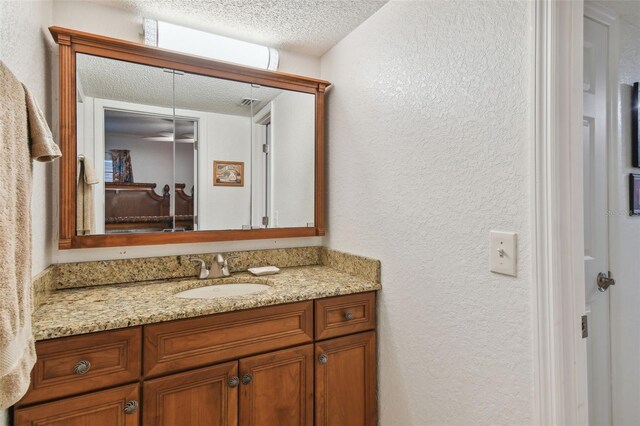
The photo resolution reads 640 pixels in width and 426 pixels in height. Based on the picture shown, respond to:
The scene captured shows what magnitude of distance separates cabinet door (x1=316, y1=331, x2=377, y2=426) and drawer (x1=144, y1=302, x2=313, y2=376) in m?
0.16

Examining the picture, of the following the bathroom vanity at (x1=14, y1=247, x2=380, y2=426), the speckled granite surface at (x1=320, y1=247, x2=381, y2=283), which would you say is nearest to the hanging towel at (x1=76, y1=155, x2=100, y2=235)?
the bathroom vanity at (x1=14, y1=247, x2=380, y2=426)

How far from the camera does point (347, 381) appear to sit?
149 cm

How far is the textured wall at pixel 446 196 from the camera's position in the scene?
1.00 metres

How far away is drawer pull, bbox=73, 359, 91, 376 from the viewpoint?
1.03m

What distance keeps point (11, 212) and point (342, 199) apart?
54.0 inches

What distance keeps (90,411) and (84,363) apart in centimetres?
16

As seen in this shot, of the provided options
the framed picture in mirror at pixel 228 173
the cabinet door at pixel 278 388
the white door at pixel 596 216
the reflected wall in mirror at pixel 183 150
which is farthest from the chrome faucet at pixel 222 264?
the white door at pixel 596 216

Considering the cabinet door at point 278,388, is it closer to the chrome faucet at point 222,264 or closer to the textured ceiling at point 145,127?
the chrome faucet at point 222,264

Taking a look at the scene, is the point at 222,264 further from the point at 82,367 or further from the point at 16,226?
the point at 16,226

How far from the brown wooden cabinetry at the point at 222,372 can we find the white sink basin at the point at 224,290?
0.95 ft

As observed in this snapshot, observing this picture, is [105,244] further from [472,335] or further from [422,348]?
[472,335]

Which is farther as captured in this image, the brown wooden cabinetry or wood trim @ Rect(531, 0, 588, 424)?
the brown wooden cabinetry

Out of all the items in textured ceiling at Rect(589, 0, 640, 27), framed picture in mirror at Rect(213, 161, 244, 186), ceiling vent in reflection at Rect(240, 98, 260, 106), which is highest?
textured ceiling at Rect(589, 0, 640, 27)

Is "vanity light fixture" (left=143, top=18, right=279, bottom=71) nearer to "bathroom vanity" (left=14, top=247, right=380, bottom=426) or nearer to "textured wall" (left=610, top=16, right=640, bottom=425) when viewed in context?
"bathroom vanity" (left=14, top=247, right=380, bottom=426)
